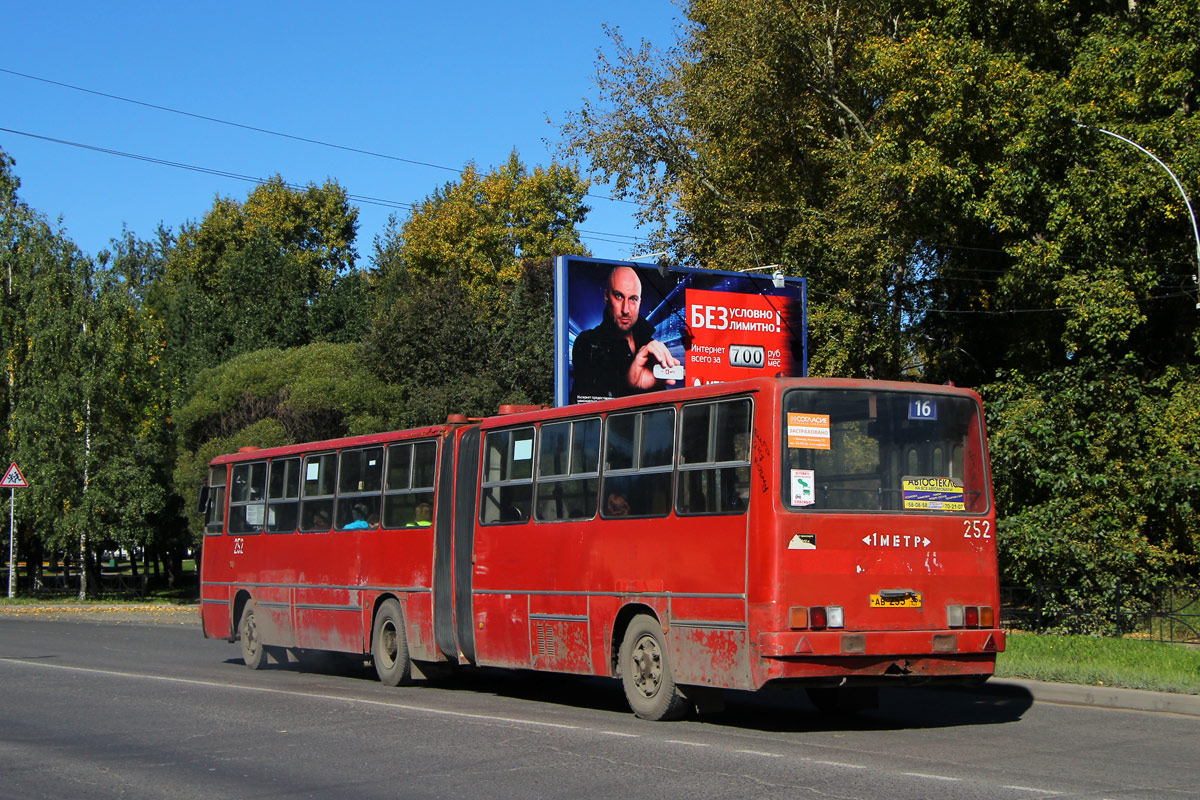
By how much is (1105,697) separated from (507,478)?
6.86 metres

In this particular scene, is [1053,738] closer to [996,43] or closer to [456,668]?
[456,668]

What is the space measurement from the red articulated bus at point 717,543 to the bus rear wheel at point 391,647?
0.05 metres

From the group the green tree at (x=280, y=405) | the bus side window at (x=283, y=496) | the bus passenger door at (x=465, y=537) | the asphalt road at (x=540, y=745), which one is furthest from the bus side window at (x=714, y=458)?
the green tree at (x=280, y=405)

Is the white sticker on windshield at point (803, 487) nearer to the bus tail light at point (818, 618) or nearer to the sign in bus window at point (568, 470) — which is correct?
the bus tail light at point (818, 618)

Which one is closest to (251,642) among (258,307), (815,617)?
(815,617)

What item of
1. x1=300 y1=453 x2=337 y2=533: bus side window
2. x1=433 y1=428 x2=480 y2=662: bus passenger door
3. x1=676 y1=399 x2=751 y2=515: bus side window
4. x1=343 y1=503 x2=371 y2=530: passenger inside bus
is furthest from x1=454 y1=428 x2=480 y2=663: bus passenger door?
x1=676 y1=399 x2=751 y2=515: bus side window

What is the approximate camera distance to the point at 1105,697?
13305 mm

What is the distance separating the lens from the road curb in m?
12.6

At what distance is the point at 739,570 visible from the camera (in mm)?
10859

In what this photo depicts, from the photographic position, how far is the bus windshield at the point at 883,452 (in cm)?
1084

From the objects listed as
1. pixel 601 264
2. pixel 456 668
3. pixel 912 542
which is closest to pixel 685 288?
pixel 601 264

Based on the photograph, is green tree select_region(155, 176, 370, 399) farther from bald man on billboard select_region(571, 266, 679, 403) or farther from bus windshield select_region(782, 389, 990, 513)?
bus windshield select_region(782, 389, 990, 513)

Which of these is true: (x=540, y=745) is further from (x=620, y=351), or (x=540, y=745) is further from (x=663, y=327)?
(x=663, y=327)

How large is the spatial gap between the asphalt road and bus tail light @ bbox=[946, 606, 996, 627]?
96cm
